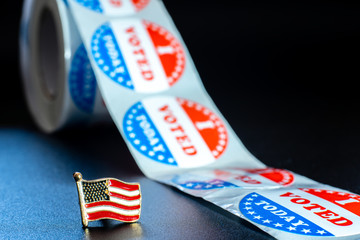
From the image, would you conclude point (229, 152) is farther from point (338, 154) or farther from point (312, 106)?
point (312, 106)

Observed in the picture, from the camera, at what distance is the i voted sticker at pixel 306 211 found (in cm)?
124

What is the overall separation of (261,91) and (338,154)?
1.05 meters

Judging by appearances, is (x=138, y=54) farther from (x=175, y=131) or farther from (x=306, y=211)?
(x=306, y=211)

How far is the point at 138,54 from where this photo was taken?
2.08 metres

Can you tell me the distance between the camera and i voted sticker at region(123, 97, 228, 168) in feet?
5.90

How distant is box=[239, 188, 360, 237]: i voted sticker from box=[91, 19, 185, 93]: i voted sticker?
70 centimetres

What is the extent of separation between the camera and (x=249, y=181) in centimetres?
158

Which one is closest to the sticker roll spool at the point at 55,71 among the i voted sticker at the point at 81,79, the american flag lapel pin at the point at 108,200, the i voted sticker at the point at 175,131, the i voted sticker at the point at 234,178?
the i voted sticker at the point at 81,79

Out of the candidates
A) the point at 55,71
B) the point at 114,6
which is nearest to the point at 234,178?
the point at 114,6

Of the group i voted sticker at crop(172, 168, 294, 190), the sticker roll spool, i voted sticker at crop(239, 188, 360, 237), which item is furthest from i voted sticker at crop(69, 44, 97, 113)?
i voted sticker at crop(239, 188, 360, 237)

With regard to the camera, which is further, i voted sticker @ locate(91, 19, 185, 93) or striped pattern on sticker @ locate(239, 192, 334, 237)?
i voted sticker @ locate(91, 19, 185, 93)

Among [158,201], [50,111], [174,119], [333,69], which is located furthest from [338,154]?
[333,69]

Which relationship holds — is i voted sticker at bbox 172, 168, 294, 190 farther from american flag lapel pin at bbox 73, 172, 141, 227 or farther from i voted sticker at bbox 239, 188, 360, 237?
american flag lapel pin at bbox 73, 172, 141, 227

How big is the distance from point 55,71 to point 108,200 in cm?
121
